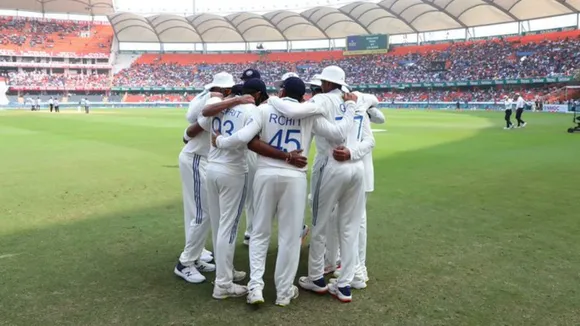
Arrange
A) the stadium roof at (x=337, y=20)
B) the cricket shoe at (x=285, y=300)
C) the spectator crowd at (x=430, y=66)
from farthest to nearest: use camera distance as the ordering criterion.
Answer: the stadium roof at (x=337, y=20) → the spectator crowd at (x=430, y=66) → the cricket shoe at (x=285, y=300)

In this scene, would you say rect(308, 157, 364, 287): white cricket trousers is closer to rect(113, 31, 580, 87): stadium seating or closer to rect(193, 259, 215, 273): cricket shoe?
rect(193, 259, 215, 273): cricket shoe

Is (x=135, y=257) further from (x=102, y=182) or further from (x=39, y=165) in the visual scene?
(x=39, y=165)

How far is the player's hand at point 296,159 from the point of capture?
448cm

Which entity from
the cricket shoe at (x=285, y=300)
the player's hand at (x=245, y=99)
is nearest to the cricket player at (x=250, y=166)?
the player's hand at (x=245, y=99)

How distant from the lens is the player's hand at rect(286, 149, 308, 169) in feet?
14.7

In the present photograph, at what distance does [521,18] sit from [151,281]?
6846cm

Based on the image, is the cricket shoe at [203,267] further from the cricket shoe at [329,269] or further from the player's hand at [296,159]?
the player's hand at [296,159]

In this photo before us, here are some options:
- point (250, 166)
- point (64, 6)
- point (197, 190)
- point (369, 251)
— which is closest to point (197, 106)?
point (197, 190)

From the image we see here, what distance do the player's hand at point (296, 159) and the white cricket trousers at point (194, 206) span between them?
4.32ft

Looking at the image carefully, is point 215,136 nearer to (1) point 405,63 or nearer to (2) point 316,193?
(2) point 316,193

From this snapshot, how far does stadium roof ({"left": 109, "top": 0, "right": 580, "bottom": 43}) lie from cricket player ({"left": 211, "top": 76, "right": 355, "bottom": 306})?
200 feet

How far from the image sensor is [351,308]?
14.8 feet

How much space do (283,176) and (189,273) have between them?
66.3 inches

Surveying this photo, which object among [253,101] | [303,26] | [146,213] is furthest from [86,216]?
[303,26]
